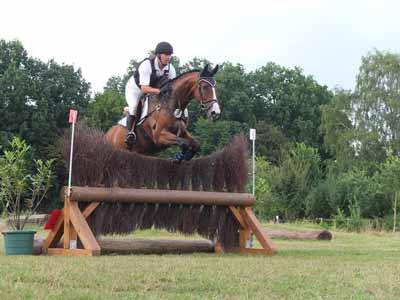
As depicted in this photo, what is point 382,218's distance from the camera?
24.6m

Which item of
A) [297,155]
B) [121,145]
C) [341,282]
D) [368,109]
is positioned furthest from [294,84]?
[341,282]

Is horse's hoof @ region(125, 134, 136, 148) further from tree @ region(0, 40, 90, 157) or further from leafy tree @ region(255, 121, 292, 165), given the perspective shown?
leafy tree @ region(255, 121, 292, 165)

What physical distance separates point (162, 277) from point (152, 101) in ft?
13.3

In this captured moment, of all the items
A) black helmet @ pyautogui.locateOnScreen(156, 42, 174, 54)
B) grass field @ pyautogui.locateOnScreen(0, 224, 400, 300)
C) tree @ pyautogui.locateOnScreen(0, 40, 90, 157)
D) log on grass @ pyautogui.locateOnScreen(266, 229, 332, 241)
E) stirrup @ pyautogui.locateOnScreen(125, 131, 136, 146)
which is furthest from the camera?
tree @ pyautogui.locateOnScreen(0, 40, 90, 157)

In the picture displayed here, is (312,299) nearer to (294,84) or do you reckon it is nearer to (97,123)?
(97,123)

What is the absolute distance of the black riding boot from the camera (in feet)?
29.3

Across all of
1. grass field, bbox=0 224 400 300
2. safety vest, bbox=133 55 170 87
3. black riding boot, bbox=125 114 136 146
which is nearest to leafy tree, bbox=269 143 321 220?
black riding boot, bbox=125 114 136 146

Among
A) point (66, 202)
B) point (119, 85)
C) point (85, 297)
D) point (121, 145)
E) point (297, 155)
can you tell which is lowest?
point (85, 297)

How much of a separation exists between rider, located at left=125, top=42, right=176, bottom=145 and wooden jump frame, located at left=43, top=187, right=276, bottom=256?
1193mm

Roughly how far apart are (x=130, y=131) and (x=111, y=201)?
1.39 metres

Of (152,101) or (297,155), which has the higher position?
(297,155)

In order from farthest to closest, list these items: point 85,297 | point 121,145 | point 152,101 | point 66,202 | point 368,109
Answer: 1. point 368,109
2. point 121,145
3. point 152,101
4. point 66,202
5. point 85,297

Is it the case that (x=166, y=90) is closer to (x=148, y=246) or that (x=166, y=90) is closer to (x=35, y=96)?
(x=148, y=246)

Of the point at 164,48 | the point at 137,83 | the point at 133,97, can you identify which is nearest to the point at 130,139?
the point at 133,97
